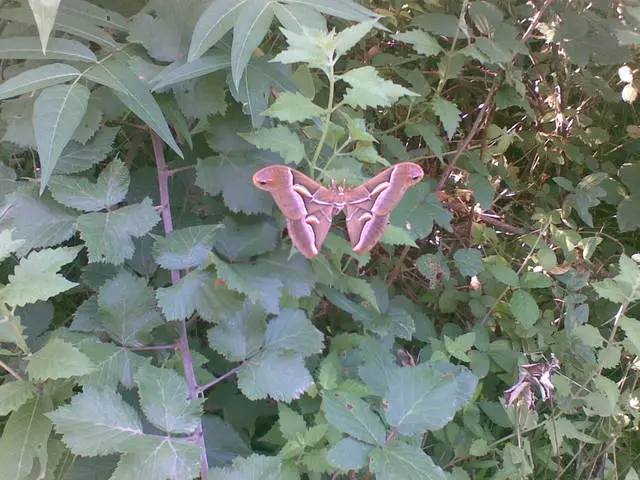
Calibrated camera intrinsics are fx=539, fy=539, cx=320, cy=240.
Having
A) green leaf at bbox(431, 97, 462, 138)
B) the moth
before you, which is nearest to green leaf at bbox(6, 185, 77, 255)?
the moth

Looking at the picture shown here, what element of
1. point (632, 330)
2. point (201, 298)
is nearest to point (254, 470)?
point (201, 298)

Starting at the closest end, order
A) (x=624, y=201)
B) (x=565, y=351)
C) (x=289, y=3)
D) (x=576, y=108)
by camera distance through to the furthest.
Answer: (x=289, y=3) → (x=565, y=351) → (x=624, y=201) → (x=576, y=108)

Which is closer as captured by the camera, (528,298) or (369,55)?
(528,298)

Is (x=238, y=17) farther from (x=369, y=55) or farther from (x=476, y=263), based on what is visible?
(x=476, y=263)

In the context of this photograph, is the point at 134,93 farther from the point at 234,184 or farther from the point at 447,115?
the point at 447,115

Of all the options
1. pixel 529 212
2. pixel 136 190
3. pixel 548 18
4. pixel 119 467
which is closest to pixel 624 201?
pixel 529 212

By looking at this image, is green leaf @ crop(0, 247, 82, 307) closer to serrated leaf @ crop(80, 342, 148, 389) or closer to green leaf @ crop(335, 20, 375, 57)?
serrated leaf @ crop(80, 342, 148, 389)

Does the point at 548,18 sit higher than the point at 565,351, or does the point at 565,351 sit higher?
the point at 548,18

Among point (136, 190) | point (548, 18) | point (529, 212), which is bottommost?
point (529, 212)
